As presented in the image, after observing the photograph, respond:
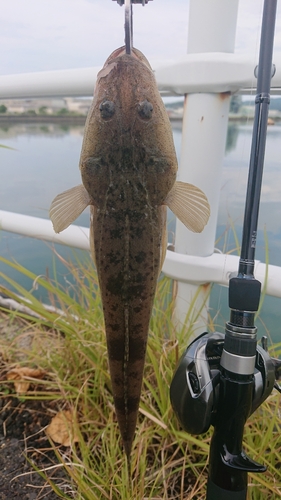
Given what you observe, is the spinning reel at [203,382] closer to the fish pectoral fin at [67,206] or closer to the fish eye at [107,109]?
the fish pectoral fin at [67,206]

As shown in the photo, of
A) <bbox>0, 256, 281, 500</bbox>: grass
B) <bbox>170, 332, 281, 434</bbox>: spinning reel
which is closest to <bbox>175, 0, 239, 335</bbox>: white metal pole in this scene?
<bbox>0, 256, 281, 500</bbox>: grass

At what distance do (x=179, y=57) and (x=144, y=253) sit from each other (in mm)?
974

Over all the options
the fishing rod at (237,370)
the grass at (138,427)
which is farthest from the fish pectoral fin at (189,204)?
the grass at (138,427)

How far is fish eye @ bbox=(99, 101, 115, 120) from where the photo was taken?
2.86 ft

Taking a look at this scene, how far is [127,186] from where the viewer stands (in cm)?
Result: 85

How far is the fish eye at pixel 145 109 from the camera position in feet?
2.86

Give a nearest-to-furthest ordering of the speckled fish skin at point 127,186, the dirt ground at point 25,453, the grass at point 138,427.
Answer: the speckled fish skin at point 127,186, the grass at point 138,427, the dirt ground at point 25,453

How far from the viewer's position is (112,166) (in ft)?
2.84

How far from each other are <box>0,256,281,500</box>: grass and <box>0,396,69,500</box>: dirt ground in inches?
1.7

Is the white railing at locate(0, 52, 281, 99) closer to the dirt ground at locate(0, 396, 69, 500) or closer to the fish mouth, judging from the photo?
the fish mouth

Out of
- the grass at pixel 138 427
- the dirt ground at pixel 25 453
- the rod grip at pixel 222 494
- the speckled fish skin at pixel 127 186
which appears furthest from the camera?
the dirt ground at pixel 25 453

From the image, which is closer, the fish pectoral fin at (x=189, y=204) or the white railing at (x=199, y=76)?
the fish pectoral fin at (x=189, y=204)

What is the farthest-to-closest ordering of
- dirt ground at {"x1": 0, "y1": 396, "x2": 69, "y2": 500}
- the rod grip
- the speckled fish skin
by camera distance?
dirt ground at {"x1": 0, "y1": 396, "x2": 69, "y2": 500}, the rod grip, the speckled fish skin

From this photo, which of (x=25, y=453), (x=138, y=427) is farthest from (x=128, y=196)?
(x=25, y=453)
